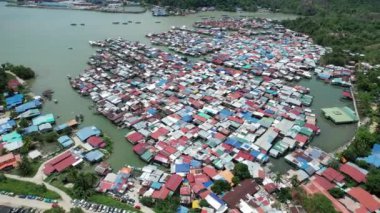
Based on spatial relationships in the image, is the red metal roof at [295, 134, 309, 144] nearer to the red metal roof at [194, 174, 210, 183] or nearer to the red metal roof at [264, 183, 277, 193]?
the red metal roof at [264, 183, 277, 193]

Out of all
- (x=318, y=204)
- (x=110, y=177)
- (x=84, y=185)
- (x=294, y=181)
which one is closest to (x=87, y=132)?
(x=110, y=177)

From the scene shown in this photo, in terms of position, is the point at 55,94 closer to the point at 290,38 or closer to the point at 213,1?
the point at 290,38

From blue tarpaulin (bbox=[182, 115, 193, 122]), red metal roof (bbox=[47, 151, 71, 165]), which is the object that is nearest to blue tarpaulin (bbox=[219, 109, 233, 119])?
blue tarpaulin (bbox=[182, 115, 193, 122])

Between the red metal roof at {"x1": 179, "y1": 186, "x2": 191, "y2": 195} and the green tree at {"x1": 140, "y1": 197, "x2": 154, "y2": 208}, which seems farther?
the red metal roof at {"x1": 179, "y1": 186, "x2": 191, "y2": 195}

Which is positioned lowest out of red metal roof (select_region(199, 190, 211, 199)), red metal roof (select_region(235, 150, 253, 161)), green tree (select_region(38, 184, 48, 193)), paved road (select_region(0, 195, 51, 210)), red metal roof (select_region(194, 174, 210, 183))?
paved road (select_region(0, 195, 51, 210))

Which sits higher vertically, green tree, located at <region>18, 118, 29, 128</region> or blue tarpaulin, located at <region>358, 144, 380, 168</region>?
blue tarpaulin, located at <region>358, 144, 380, 168</region>

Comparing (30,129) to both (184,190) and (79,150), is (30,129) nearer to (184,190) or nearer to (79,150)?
(79,150)

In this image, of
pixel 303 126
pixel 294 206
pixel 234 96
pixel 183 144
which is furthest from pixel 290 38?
pixel 294 206
